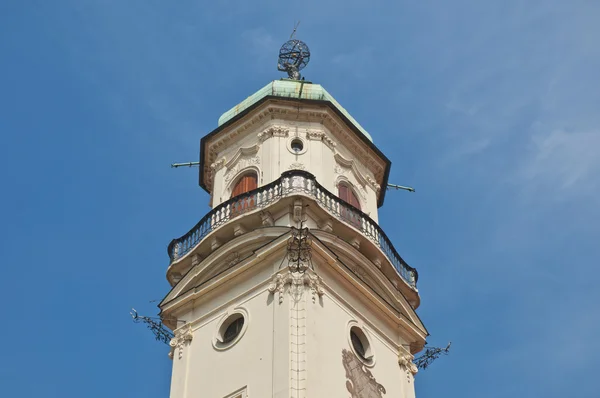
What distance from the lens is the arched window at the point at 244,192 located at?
31594 millimetres

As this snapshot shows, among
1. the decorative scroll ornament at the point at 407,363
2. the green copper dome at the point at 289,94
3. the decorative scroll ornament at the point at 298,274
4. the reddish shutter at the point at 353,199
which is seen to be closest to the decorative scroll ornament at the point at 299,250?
the decorative scroll ornament at the point at 298,274

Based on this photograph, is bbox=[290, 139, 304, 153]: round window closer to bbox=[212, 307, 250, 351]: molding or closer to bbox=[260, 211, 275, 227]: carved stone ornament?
bbox=[260, 211, 275, 227]: carved stone ornament

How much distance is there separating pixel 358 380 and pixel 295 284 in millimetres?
3048

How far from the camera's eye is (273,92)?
36.0m

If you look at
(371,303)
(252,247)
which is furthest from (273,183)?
(371,303)

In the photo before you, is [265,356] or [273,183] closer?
[265,356]

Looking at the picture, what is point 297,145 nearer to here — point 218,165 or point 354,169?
point 354,169

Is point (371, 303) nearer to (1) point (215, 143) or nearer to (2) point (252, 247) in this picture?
(2) point (252, 247)

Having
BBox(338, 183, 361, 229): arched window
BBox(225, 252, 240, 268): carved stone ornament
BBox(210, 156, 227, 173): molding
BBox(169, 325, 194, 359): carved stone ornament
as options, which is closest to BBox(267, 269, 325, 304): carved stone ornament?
BBox(225, 252, 240, 268): carved stone ornament

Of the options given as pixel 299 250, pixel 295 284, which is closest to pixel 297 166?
pixel 299 250

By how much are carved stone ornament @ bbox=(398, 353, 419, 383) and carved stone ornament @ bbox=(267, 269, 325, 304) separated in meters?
3.63

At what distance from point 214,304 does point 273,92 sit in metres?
9.12

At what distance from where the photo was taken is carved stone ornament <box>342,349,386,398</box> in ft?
90.3

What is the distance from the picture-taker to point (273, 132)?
112 ft
